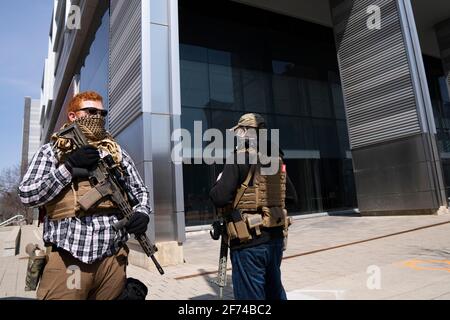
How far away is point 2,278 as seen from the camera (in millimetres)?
7301

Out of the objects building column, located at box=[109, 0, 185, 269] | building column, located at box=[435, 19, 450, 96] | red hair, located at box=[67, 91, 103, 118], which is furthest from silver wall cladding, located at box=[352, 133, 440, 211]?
red hair, located at box=[67, 91, 103, 118]

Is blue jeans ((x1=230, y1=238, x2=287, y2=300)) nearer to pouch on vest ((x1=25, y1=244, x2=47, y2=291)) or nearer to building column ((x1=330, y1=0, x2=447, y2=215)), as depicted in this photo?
pouch on vest ((x1=25, y1=244, x2=47, y2=291))

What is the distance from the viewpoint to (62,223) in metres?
2.07

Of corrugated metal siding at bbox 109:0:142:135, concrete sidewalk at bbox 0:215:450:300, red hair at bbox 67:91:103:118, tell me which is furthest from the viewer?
corrugated metal siding at bbox 109:0:142:135

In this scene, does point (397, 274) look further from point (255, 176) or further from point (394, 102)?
point (394, 102)

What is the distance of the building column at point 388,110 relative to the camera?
12.8 m

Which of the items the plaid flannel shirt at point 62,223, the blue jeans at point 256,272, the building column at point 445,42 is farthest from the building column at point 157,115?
the building column at point 445,42

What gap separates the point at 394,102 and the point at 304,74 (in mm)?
6585

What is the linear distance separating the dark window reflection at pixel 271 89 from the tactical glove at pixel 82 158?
40.7 ft

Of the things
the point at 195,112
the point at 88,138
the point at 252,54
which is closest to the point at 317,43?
the point at 252,54

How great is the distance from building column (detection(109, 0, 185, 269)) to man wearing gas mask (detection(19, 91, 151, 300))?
17.5ft

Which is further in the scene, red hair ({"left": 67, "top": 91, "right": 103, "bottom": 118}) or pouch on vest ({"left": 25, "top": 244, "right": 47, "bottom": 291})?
red hair ({"left": 67, "top": 91, "right": 103, "bottom": 118})

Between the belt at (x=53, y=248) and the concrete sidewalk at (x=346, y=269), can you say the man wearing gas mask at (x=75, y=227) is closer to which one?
the belt at (x=53, y=248)

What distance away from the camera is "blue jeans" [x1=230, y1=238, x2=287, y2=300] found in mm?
2510
